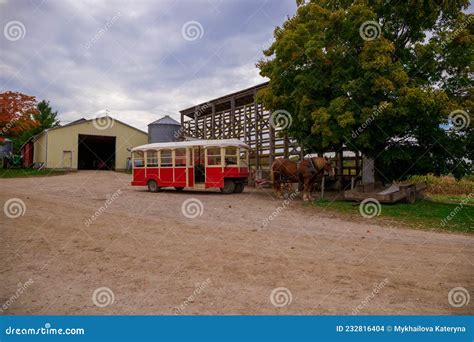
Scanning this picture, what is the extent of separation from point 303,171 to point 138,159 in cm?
939

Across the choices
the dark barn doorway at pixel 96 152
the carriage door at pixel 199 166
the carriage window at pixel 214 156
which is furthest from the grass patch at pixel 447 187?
the dark barn doorway at pixel 96 152

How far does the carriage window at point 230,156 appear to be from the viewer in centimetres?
1589

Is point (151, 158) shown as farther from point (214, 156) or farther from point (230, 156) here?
point (230, 156)

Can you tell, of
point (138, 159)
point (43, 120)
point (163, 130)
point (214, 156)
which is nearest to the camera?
point (214, 156)

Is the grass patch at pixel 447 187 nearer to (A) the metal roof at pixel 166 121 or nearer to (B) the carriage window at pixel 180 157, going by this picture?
(B) the carriage window at pixel 180 157

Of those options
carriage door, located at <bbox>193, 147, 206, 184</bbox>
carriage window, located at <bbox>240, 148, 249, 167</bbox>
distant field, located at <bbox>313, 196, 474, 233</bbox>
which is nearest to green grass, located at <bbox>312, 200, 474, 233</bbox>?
distant field, located at <bbox>313, 196, 474, 233</bbox>

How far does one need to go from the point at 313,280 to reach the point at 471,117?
37.0 feet

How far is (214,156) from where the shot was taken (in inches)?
629

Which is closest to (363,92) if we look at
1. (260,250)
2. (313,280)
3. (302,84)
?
(302,84)

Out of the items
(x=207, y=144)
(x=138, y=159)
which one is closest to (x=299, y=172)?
(x=207, y=144)

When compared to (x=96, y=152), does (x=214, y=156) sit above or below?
below

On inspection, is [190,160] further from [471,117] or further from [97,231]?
[471,117]

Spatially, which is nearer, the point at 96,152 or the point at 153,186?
the point at 153,186

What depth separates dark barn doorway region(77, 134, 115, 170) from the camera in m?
35.1
